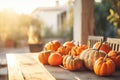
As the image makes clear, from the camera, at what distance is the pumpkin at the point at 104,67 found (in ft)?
6.62

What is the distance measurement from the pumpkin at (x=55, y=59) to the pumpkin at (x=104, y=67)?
1.37 feet

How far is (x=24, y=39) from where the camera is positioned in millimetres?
10453

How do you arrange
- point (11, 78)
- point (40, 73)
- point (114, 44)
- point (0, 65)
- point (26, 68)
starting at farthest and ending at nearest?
point (0, 65)
point (114, 44)
point (26, 68)
point (40, 73)
point (11, 78)

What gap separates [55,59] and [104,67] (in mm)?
500

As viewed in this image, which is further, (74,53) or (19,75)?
(74,53)

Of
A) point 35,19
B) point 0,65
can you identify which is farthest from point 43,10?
point 0,65

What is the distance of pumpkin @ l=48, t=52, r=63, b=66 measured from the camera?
2.37 metres

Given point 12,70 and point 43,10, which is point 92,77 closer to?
point 12,70

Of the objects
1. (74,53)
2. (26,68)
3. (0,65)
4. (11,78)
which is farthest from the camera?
(0,65)

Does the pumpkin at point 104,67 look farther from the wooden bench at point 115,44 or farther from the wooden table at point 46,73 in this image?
the wooden bench at point 115,44

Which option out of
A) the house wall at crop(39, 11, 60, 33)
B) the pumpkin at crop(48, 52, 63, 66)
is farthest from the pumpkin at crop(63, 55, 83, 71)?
the house wall at crop(39, 11, 60, 33)

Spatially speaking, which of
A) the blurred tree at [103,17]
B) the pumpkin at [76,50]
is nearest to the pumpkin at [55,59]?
the pumpkin at [76,50]

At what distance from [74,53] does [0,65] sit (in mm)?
2164

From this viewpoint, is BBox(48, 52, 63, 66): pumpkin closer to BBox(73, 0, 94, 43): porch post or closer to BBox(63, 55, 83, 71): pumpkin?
BBox(63, 55, 83, 71): pumpkin
